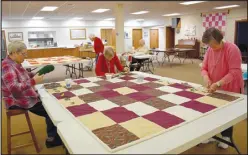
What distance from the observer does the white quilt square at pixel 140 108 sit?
1515 mm

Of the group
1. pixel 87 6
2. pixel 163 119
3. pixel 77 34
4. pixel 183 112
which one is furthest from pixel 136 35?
pixel 163 119

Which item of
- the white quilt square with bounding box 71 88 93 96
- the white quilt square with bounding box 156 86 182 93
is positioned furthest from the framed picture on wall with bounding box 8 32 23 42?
the white quilt square with bounding box 156 86 182 93

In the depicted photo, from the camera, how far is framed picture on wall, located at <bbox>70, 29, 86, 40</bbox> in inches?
526

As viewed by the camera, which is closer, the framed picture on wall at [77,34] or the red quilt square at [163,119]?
the red quilt square at [163,119]

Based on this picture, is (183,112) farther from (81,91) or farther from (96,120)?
(81,91)

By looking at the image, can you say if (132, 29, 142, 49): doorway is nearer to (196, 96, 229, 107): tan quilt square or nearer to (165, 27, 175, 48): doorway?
(165, 27, 175, 48): doorway

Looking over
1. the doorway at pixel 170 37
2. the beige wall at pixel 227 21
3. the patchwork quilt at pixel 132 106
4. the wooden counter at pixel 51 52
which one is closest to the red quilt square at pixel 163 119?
the patchwork quilt at pixel 132 106

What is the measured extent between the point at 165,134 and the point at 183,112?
0.36 meters

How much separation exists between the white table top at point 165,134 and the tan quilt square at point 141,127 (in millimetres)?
55

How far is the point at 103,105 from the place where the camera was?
1.68 m

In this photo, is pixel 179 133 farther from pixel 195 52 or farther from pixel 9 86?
pixel 195 52

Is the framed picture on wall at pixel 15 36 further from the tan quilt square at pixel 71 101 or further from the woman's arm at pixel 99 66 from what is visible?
the tan quilt square at pixel 71 101

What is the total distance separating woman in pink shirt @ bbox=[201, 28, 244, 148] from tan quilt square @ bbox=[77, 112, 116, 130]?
3.56 ft

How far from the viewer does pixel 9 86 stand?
1990 mm
